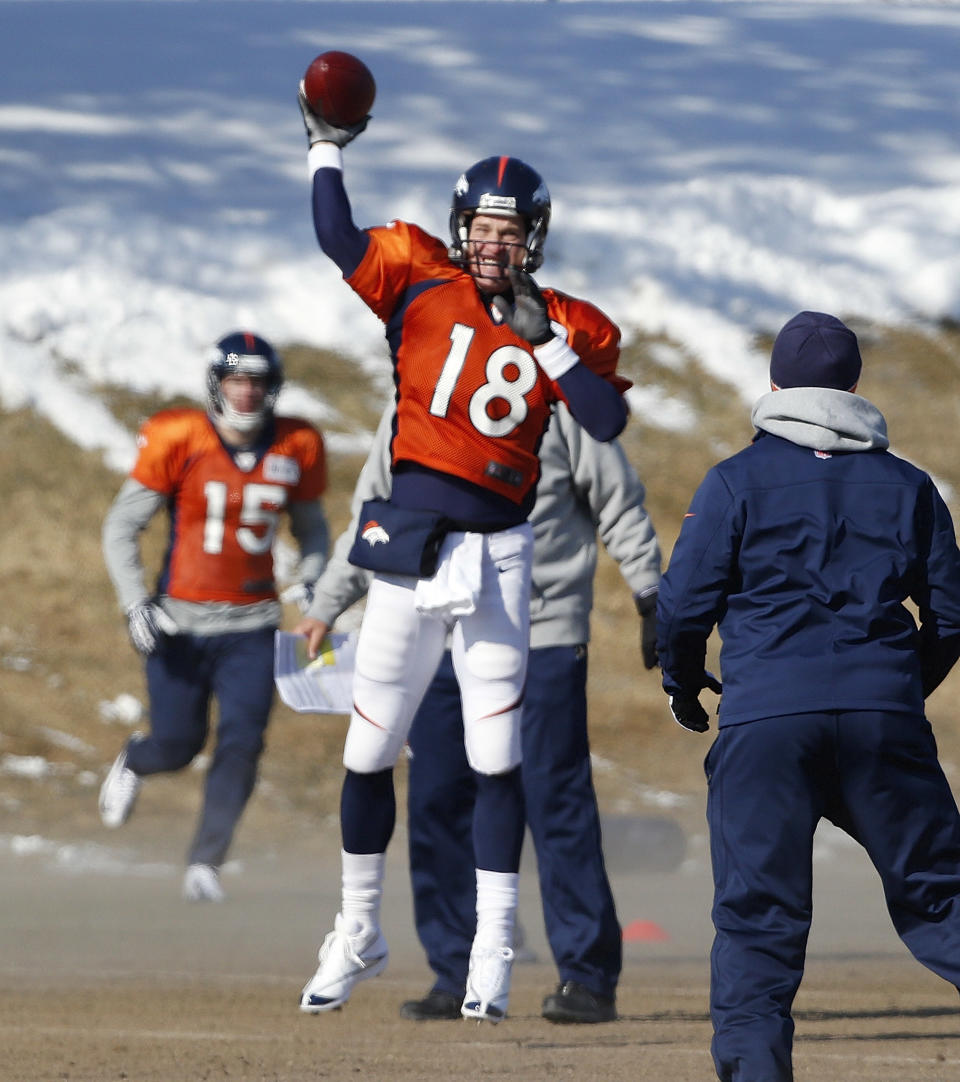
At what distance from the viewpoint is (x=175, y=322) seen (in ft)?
45.6

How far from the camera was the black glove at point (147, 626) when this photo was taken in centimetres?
638

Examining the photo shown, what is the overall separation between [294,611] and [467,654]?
7.13 meters

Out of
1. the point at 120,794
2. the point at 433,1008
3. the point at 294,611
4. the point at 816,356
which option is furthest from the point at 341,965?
the point at 294,611

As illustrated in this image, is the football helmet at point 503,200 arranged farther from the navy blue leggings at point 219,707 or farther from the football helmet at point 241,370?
the navy blue leggings at point 219,707

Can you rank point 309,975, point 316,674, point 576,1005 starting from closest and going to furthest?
point 576,1005 < point 316,674 < point 309,975

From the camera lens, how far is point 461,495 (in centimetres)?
417

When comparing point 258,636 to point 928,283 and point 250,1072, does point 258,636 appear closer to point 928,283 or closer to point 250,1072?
point 250,1072

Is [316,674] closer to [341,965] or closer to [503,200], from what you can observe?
[341,965]

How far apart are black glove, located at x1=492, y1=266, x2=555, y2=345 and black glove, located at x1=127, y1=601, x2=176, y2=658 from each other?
105 inches

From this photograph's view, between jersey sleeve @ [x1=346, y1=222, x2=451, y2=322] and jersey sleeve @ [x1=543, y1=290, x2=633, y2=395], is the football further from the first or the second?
jersey sleeve @ [x1=543, y1=290, x2=633, y2=395]

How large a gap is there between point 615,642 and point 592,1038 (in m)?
6.82

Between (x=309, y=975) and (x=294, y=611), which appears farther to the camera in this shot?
(x=294, y=611)

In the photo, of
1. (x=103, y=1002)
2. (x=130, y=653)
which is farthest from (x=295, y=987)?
(x=130, y=653)

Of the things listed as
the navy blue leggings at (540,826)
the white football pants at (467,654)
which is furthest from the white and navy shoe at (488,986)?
the navy blue leggings at (540,826)
